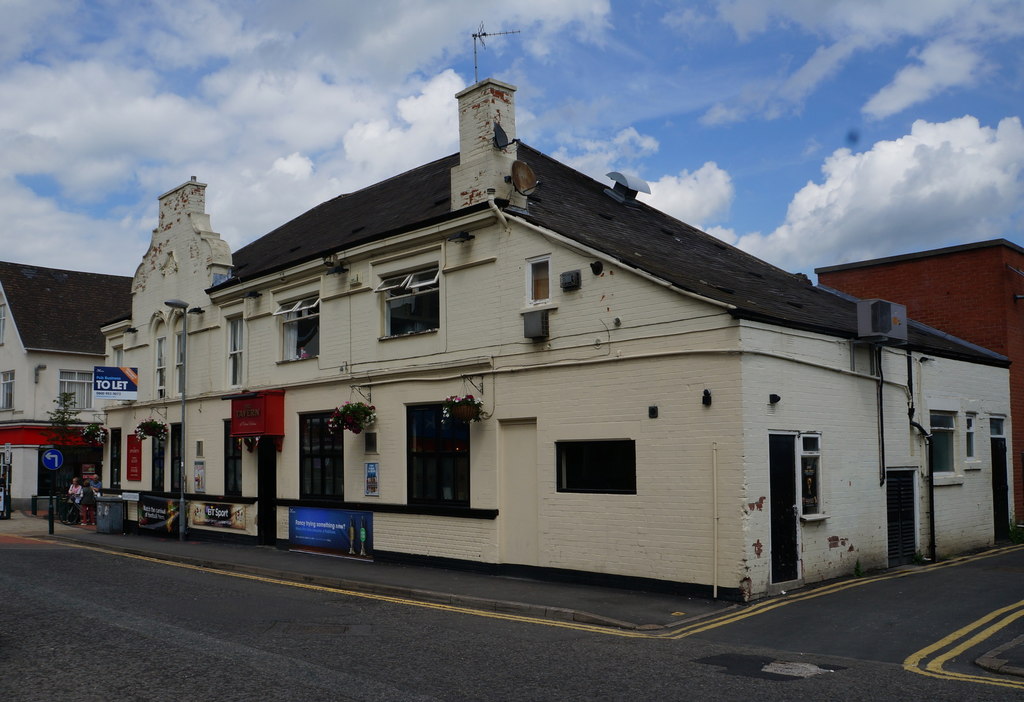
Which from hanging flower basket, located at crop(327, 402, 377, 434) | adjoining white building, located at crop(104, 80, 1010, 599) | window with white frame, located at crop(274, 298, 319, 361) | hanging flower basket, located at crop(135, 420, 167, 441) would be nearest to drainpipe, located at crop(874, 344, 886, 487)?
adjoining white building, located at crop(104, 80, 1010, 599)

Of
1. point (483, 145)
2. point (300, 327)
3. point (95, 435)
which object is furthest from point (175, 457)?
point (483, 145)

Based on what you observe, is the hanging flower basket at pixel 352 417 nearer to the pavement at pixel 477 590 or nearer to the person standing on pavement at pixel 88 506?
the pavement at pixel 477 590

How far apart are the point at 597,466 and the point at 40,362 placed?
121 ft

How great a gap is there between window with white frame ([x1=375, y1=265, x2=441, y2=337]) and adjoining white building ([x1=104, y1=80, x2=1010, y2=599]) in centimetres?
6

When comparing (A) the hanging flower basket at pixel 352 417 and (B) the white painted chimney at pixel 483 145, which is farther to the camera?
(A) the hanging flower basket at pixel 352 417

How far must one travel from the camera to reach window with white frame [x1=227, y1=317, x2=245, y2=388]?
23.3m

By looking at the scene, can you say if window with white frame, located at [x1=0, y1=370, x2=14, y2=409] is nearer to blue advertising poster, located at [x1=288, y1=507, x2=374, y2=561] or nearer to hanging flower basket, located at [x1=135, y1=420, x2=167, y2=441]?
hanging flower basket, located at [x1=135, y1=420, x2=167, y2=441]

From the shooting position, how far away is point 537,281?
1573cm

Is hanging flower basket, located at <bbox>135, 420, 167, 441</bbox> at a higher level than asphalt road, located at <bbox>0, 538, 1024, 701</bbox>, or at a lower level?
higher

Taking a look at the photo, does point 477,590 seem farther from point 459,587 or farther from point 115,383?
point 115,383

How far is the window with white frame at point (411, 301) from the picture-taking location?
58.3 feet

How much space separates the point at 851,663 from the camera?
30.1 feet

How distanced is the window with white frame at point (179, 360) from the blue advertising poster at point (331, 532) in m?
6.22

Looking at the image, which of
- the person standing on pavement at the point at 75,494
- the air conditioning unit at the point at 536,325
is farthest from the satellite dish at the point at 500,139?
the person standing on pavement at the point at 75,494
